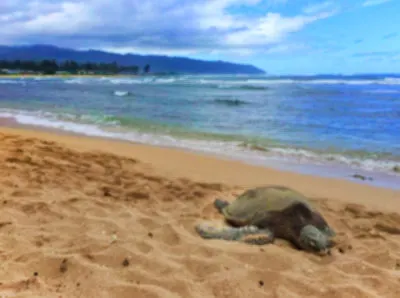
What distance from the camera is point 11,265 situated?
8.96 feet

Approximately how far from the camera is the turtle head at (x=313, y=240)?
3.41 m

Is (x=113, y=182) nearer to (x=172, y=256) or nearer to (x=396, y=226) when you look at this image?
(x=172, y=256)

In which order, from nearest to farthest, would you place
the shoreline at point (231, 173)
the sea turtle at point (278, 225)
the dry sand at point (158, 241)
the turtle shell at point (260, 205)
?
1. the dry sand at point (158, 241)
2. the sea turtle at point (278, 225)
3. the turtle shell at point (260, 205)
4. the shoreline at point (231, 173)

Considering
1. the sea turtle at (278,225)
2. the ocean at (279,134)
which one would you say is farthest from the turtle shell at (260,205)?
the ocean at (279,134)

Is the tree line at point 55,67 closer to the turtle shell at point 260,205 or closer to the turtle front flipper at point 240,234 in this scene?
the turtle shell at point 260,205

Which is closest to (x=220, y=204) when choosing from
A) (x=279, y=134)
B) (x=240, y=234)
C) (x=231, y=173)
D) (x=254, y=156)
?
(x=240, y=234)

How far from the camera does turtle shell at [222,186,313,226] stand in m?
3.79

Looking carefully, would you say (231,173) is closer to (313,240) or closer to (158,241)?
(313,240)

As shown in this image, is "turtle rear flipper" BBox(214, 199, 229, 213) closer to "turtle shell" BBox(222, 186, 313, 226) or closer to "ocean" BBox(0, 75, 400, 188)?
"turtle shell" BBox(222, 186, 313, 226)

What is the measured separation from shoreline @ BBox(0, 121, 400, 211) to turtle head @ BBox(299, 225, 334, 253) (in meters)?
1.73

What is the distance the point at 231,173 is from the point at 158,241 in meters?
3.18

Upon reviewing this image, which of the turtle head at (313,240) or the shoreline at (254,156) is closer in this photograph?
the turtle head at (313,240)

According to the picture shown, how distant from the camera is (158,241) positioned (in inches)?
133

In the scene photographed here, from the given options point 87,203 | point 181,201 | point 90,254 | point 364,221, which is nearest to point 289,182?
point 364,221
